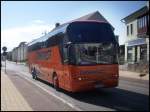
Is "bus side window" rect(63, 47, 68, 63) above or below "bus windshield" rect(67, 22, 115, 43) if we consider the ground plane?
below

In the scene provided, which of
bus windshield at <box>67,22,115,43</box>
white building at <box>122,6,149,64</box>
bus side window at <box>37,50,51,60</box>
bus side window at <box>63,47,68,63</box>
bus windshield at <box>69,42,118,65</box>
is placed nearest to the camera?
bus windshield at <box>69,42,118,65</box>

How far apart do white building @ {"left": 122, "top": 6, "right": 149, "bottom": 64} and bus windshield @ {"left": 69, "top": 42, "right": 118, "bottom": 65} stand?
1020 inches

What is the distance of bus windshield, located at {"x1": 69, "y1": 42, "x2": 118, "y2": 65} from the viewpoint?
13.9 metres

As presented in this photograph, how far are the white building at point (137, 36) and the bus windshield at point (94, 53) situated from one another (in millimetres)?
25911

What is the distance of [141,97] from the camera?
13461 millimetres

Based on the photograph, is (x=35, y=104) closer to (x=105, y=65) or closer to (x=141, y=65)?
(x=105, y=65)

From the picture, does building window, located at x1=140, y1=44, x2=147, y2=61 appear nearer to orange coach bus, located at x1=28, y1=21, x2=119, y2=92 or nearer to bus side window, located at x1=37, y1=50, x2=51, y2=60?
bus side window, located at x1=37, y1=50, x2=51, y2=60

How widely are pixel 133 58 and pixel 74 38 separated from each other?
3486 centimetres

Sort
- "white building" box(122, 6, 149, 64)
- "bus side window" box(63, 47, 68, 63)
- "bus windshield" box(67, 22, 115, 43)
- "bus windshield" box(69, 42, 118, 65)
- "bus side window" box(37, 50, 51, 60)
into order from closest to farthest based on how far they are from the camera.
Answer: "bus windshield" box(69, 42, 118, 65)
"bus windshield" box(67, 22, 115, 43)
"bus side window" box(63, 47, 68, 63)
"bus side window" box(37, 50, 51, 60)
"white building" box(122, 6, 149, 64)

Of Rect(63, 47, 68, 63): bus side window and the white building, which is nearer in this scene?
Rect(63, 47, 68, 63): bus side window

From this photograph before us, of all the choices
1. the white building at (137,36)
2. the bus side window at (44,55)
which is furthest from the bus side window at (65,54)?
the white building at (137,36)

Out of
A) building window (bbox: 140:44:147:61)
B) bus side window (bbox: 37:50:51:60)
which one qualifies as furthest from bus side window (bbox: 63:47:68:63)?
building window (bbox: 140:44:147:61)

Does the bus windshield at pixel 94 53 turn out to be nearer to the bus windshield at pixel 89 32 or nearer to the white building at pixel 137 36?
the bus windshield at pixel 89 32

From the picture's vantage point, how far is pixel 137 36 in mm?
44906
